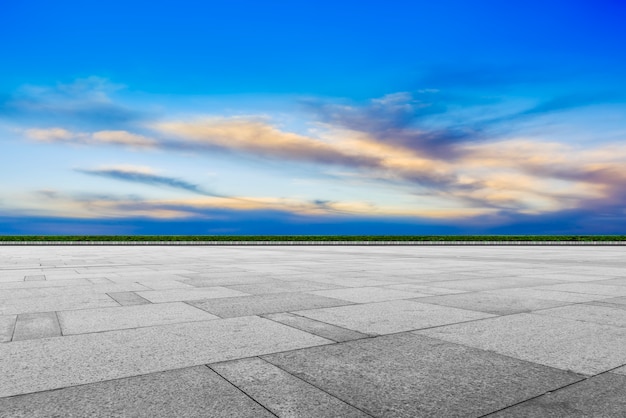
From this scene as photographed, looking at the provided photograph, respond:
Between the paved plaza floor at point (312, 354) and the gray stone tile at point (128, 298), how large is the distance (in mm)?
32

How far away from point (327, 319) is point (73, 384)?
3423mm

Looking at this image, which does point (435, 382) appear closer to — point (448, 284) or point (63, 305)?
point (63, 305)

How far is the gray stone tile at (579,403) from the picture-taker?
3.31 m

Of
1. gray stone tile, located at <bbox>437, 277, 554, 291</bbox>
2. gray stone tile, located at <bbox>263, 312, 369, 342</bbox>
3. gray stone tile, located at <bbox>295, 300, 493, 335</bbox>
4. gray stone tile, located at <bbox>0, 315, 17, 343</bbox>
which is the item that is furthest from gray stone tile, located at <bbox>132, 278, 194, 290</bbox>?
gray stone tile, located at <bbox>437, 277, 554, 291</bbox>

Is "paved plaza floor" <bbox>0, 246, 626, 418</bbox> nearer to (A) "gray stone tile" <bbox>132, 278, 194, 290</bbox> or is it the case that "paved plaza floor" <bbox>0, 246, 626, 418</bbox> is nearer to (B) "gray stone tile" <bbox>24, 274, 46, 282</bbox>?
(A) "gray stone tile" <bbox>132, 278, 194, 290</bbox>

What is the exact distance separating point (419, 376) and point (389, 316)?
8.87 feet

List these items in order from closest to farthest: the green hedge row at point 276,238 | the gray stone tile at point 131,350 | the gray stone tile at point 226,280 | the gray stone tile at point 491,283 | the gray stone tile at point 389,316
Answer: the gray stone tile at point 131,350, the gray stone tile at point 389,316, the gray stone tile at point 491,283, the gray stone tile at point 226,280, the green hedge row at point 276,238

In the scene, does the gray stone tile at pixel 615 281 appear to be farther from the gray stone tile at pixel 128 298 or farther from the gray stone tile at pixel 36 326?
the gray stone tile at pixel 36 326

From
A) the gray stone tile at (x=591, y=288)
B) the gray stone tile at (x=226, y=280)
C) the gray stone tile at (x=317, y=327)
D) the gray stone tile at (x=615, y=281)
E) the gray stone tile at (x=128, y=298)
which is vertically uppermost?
the gray stone tile at (x=615, y=281)

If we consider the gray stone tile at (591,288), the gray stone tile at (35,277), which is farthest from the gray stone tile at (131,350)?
the gray stone tile at (35,277)

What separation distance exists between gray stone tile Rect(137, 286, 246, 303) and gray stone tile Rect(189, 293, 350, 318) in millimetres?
480

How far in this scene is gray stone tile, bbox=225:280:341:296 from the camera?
9.56 m

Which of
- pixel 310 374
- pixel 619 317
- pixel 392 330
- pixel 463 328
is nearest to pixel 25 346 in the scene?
pixel 310 374

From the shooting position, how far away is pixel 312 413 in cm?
330
